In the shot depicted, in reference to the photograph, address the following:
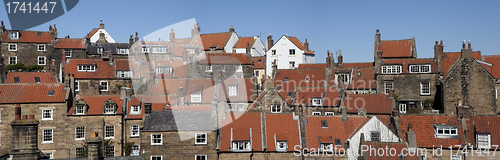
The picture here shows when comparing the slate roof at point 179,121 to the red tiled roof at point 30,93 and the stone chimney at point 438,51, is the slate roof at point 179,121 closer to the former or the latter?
the red tiled roof at point 30,93

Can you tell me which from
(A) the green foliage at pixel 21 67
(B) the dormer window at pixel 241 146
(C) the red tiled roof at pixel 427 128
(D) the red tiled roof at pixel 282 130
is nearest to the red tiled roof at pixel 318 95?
(D) the red tiled roof at pixel 282 130

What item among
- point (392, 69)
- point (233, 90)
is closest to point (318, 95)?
point (233, 90)

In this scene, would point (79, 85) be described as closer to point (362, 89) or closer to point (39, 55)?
point (39, 55)

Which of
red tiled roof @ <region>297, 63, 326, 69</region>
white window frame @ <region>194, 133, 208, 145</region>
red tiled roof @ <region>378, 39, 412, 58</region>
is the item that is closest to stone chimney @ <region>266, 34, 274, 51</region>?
red tiled roof @ <region>297, 63, 326, 69</region>

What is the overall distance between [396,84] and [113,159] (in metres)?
40.2

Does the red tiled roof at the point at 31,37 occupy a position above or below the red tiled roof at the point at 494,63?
above

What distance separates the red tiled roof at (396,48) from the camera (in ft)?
211

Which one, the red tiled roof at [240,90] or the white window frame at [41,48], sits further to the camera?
the white window frame at [41,48]

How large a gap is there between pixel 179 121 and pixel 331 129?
12186mm

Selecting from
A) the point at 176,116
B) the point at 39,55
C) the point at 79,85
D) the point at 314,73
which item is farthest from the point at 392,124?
the point at 39,55

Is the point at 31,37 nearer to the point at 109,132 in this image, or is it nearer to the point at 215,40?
the point at 215,40

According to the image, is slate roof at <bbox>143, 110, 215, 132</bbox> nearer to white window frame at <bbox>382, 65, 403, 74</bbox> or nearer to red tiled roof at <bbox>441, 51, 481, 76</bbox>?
white window frame at <bbox>382, 65, 403, 74</bbox>

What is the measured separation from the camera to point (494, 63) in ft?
190

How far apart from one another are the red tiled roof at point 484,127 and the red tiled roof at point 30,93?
34711 millimetres
